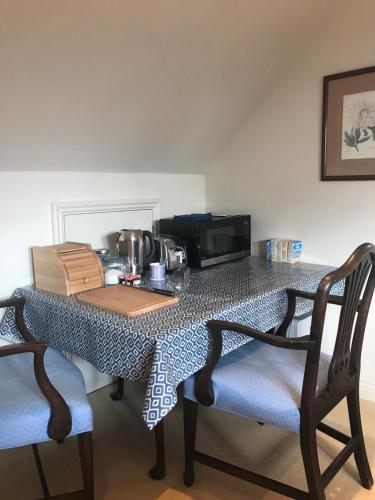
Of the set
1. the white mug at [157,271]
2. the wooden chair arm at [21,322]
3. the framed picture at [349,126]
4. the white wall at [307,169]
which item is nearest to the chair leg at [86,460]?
the wooden chair arm at [21,322]

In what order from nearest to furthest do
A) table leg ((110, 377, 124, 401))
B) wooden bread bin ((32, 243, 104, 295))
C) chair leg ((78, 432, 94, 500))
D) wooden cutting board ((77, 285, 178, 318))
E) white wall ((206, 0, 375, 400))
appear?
1. chair leg ((78, 432, 94, 500))
2. wooden cutting board ((77, 285, 178, 318))
3. wooden bread bin ((32, 243, 104, 295))
4. white wall ((206, 0, 375, 400))
5. table leg ((110, 377, 124, 401))

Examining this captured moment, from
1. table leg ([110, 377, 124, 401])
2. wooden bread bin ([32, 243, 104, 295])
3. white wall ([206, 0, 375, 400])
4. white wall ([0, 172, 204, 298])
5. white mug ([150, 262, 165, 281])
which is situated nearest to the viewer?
wooden bread bin ([32, 243, 104, 295])

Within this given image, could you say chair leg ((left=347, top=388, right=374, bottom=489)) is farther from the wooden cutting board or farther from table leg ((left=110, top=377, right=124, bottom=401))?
table leg ((left=110, top=377, right=124, bottom=401))

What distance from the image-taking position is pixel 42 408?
4.24ft

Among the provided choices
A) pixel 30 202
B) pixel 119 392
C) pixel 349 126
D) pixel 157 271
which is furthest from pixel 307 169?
pixel 119 392

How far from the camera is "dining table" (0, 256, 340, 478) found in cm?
129

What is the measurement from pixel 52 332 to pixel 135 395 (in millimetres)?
812

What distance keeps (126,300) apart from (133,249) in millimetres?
489

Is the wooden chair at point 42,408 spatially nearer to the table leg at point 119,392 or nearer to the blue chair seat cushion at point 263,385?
the blue chair seat cushion at point 263,385

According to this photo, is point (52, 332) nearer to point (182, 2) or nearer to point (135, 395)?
point (135, 395)

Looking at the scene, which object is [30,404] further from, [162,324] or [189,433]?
[189,433]

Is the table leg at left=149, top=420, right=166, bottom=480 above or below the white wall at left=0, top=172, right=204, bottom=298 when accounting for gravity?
below

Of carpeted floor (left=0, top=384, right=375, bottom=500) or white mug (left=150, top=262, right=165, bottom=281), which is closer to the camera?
carpeted floor (left=0, top=384, right=375, bottom=500)

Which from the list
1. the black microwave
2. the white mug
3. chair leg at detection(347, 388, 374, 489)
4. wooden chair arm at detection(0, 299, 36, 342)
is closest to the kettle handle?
the white mug
